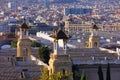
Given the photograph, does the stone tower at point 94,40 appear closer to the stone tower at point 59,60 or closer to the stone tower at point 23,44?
the stone tower at point 23,44

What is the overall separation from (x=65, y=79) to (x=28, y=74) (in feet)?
15.7

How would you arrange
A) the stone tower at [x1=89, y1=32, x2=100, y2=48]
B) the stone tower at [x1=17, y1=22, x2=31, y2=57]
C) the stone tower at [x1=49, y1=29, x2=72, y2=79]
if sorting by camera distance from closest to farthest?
the stone tower at [x1=49, y1=29, x2=72, y2=79] → the stone tower at [x1=17, y1=22, x2=31, y2=57] → the stone tower at [x1=89, y1=32, x2=100, y2=48]

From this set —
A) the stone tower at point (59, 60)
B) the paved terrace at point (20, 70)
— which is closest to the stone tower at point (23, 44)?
the paved terrace at point (20, 70)

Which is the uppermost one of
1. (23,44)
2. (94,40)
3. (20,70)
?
(20,70)

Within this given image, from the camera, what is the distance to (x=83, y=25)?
9338 centimetres

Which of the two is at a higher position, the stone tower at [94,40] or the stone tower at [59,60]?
the stone tower at [59,60]

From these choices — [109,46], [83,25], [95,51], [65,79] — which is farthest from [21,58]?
[83,25]

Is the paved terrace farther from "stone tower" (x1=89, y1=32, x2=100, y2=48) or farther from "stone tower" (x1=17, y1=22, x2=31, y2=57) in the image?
"stone tower" (x1=89, y1=32, x2=100, y2=48)

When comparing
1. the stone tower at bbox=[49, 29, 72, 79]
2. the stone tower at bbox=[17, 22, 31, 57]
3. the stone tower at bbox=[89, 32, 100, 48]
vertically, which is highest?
the stone tower at bbox=[49, 29, 72, 79]

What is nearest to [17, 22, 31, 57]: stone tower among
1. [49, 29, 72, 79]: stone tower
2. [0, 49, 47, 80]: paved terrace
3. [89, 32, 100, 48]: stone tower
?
[0, 49, 47, 80]: paved terrace

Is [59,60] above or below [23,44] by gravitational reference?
above

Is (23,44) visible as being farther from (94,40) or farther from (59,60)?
(59,60)

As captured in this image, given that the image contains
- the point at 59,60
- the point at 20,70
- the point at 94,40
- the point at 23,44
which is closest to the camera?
the point at 59,60

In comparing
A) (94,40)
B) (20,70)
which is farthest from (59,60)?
(94,40)
